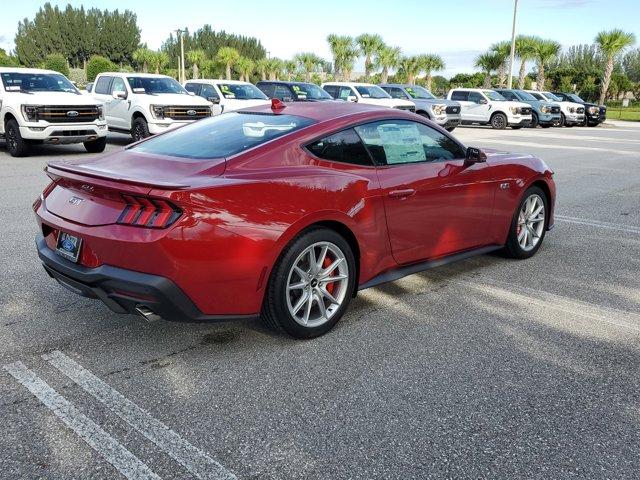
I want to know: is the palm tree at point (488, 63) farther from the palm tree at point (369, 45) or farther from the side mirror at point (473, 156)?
the side mirror at point (473, 156)

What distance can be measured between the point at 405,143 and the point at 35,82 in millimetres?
11793

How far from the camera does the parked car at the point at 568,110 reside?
32.5m

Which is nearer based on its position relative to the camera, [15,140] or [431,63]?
[15,140]

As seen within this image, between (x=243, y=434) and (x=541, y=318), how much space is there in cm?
246

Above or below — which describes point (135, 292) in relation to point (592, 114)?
below

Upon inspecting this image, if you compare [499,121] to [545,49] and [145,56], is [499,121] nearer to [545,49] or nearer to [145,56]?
[545,49]

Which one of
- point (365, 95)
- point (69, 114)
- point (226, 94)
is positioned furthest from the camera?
point (365, 95)

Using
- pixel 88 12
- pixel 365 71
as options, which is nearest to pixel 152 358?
pixel 365 71

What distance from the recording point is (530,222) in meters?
5.85

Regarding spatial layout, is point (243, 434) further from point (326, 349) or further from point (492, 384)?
point (492, 384)

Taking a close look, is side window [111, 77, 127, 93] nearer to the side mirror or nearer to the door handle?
the side mirror

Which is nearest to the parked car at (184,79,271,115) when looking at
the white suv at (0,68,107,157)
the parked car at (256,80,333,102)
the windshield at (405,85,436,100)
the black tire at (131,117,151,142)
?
the parked car at (256,80,333,102)

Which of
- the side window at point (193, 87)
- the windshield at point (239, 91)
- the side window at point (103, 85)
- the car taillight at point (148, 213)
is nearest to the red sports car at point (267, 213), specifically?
the car taillight at point (148, 213)

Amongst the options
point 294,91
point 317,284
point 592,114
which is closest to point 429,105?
point 294,91
